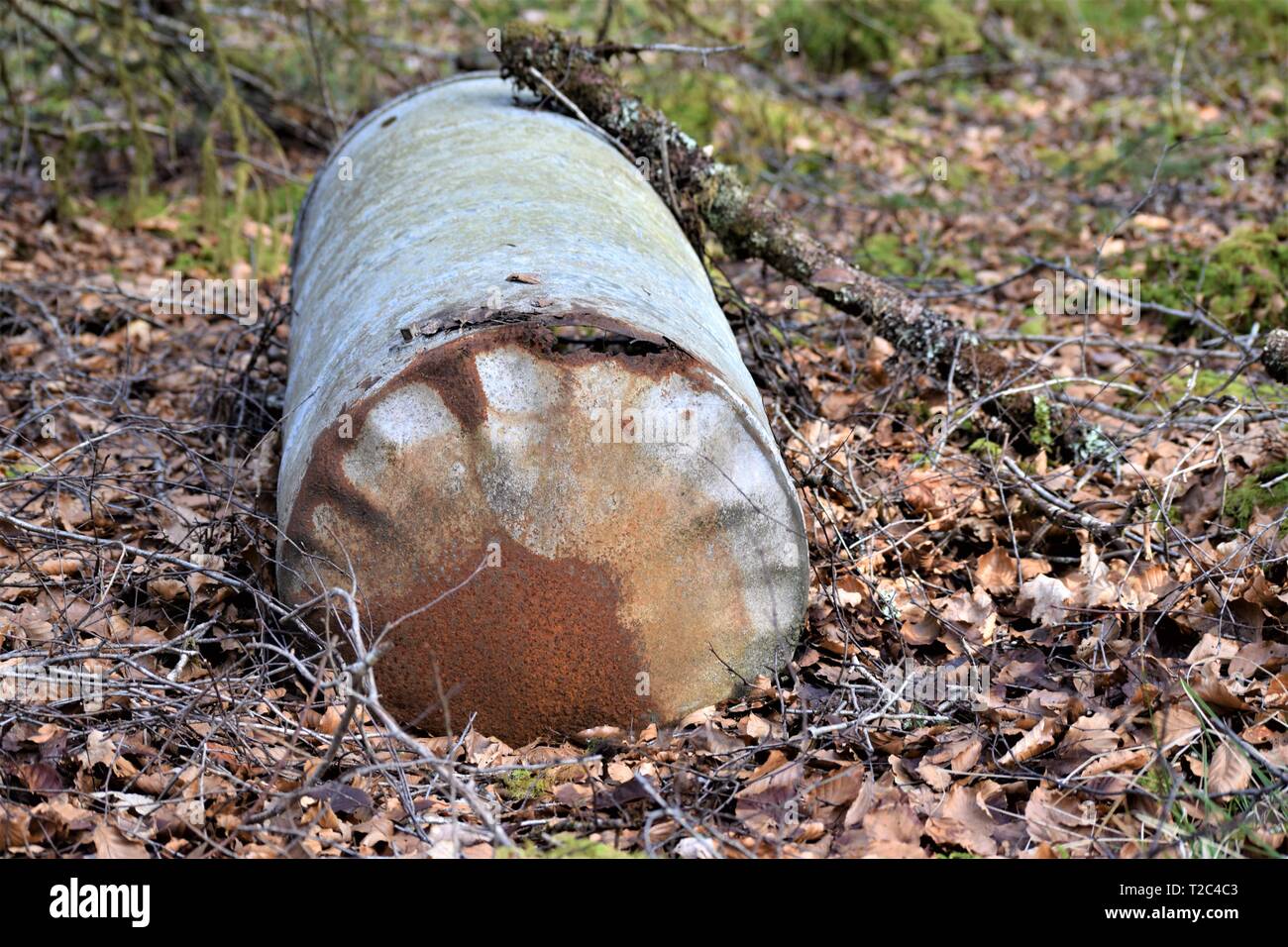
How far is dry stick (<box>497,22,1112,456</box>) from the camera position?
417 centimetres

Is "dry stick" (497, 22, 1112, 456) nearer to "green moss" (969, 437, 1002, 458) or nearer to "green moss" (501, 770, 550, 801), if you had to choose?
"green moss" (969, 437, 1002, 458)

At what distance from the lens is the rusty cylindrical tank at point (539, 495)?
2641 mm

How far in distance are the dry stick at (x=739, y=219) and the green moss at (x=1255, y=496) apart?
0.68 meters

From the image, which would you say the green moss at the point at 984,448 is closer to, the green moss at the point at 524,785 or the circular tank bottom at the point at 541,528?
the circular tank bottom at the point at 541,528

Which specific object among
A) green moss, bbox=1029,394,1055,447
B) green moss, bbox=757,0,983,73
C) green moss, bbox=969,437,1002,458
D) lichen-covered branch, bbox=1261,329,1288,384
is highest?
green moss, bbox=757,0,983,73

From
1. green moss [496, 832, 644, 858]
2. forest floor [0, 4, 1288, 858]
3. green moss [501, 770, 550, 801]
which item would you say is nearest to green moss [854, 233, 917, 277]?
forest floor [0, 4, 1288, 858]

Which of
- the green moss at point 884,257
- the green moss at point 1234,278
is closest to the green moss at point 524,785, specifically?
the green moss at point 1234,278

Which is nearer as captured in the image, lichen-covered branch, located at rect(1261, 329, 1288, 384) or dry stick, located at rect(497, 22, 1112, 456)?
lichen-covered branch, located at rect(1261, 329, 1288, 384)

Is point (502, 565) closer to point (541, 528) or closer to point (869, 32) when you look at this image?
point (541, 528)

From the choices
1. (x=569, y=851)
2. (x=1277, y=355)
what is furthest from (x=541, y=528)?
(x=1277, y=355)

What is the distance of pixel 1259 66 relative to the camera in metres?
8.25

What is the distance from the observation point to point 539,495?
2.67m

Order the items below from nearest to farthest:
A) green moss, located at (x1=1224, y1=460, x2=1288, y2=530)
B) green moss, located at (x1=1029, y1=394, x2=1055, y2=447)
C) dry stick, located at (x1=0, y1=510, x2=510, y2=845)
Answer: dry stick, located at (x1=0, y1=510, x2=510, y2=845), green moss, located at (x1=1224, y1=460, x2=1288, y2=530), green moss, located at (x1=1029, y1=394, x2=1055, y2=447)

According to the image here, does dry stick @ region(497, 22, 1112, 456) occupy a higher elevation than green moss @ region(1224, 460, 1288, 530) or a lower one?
higher
